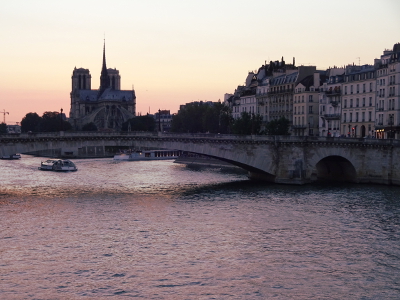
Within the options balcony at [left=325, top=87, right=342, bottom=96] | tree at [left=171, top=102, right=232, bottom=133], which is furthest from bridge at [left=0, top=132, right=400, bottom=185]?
tree at [left=171, top=102, right=232, bottom=133]

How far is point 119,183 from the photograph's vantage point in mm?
61438

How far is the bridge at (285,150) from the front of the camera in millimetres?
58812

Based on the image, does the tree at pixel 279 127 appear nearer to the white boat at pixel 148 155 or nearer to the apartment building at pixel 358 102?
the apartment building at pixel 358 102

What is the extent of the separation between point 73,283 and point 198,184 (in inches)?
1378

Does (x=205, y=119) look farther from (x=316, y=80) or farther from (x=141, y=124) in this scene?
(x=141, y=124)

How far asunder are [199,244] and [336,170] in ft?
115

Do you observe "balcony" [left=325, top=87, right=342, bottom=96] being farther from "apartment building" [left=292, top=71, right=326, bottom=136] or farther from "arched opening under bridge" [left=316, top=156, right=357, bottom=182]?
"arched opening under bridge" [left=316, top=156, right=357, bottom=182]

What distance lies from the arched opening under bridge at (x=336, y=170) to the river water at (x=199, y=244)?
27.8 feet

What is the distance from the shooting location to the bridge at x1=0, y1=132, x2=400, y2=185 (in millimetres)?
58812

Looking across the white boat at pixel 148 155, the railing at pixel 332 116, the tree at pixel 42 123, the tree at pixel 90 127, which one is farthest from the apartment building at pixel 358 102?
the tree at pixel 90 127

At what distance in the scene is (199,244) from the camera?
107 ft

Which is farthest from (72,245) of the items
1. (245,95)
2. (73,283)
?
(245,95)

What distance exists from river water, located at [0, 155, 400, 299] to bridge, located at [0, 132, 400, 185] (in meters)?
6.22

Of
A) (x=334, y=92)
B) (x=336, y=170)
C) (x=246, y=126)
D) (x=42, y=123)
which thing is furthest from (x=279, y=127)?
(x=42, y=123)
